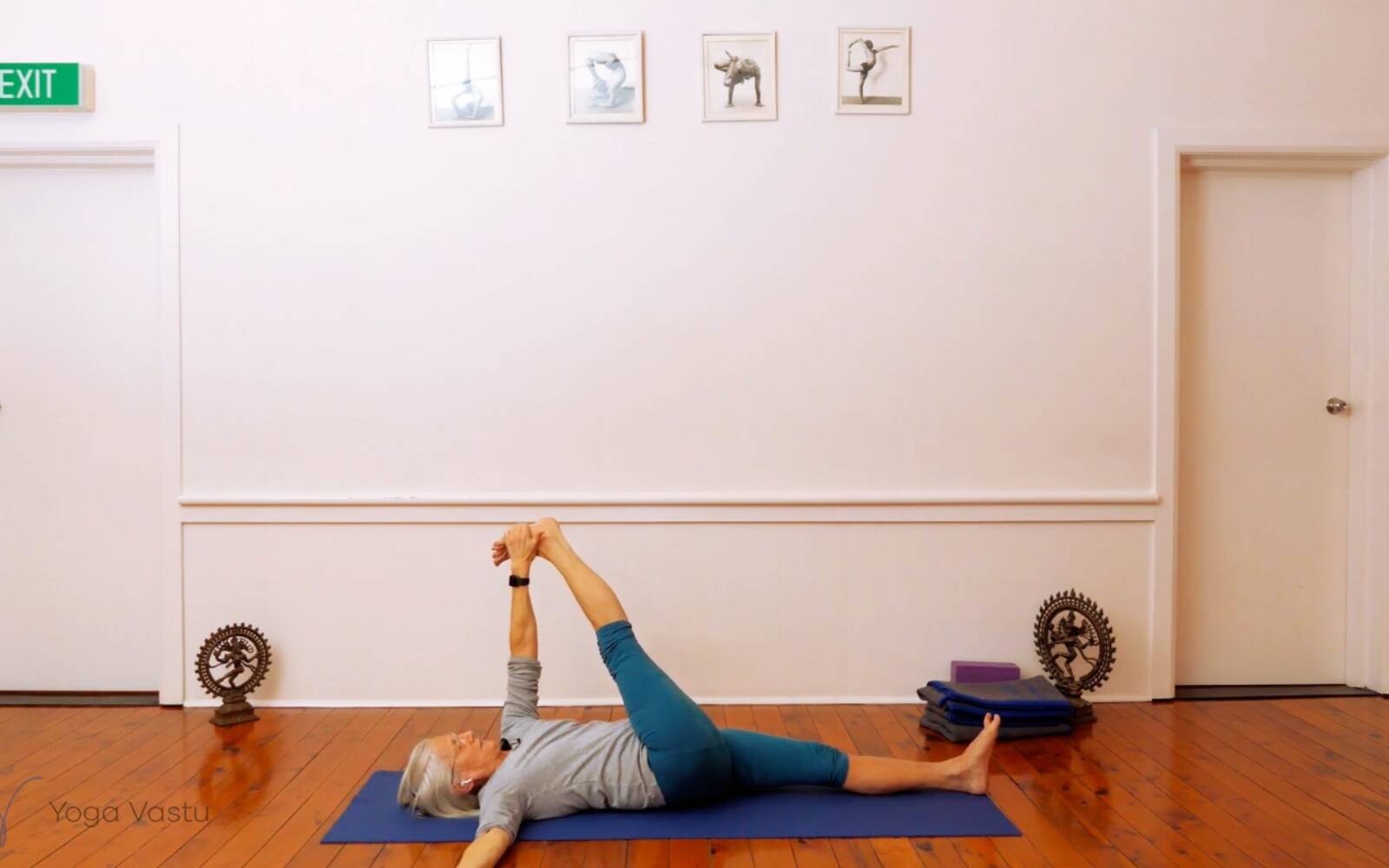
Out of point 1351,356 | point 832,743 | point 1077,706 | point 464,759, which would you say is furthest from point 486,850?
point 1351,356

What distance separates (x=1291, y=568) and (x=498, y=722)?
3.06 metres

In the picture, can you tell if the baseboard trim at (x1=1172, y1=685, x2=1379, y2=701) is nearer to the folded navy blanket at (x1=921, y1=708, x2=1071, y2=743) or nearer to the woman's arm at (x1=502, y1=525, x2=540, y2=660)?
the folded navy blanket at (x1=921, y1=708, x2=1071, y2=743)

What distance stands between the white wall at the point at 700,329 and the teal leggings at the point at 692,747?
38.1 inches

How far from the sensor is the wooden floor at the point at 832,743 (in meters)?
2.49

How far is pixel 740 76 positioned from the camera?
376 centimetres

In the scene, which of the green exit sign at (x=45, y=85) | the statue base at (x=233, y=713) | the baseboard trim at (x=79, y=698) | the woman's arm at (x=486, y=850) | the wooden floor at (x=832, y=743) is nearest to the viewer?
the woman's arm at (x=486, y=850)

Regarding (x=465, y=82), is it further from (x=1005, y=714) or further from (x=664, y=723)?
(x=1005, y=714)

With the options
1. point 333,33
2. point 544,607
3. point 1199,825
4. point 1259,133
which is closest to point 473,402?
point 544,607

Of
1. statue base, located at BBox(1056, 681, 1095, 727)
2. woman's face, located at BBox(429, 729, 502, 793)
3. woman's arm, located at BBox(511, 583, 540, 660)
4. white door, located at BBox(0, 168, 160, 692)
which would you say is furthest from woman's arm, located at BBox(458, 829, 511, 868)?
white door, located at BBox(0, 168, 160, 692)

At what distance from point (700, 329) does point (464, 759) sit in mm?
1794

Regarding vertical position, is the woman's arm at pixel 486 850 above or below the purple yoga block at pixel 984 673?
below

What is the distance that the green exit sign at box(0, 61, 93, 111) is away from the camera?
146 inches

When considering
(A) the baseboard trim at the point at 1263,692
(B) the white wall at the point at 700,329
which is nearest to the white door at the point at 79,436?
(B) the white wall at the point at 700,329

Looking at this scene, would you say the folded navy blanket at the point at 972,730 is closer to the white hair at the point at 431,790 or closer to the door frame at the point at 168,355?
the white hair at the point at 431,790
